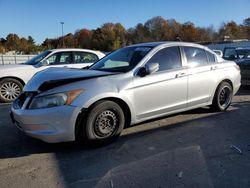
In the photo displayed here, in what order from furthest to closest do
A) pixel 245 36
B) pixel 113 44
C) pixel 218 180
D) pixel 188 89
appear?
1. pixel 245 36
2. pixel 113 44
3. pixel 188 89
4. pixel 218 180

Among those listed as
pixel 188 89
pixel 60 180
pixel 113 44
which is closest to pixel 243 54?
pixel 188 89

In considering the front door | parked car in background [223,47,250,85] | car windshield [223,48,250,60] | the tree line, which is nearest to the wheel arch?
the front door

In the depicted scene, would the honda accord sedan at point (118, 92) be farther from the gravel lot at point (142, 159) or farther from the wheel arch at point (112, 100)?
the gravel lot at point (142, 159)

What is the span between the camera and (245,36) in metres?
78.4

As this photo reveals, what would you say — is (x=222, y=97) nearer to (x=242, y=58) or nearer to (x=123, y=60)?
(x=123, y=60)

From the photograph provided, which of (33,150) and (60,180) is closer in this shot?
(60,180)

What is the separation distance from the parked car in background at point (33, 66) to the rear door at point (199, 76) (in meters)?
4.24

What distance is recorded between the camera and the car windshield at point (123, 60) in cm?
471

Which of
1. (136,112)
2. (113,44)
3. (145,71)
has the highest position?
(113,44)

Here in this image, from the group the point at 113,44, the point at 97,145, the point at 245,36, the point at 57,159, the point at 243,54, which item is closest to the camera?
→ the point at 57,159

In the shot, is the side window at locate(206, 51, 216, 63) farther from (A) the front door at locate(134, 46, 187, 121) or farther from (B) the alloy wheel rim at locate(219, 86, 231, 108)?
(A) the front door at locate(134, 46, 187, 121)

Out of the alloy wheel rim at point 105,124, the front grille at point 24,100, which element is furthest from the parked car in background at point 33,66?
the alloy wheel rim at point 105,124

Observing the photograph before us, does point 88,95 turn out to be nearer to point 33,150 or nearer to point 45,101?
point 45,101

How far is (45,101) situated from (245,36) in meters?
84.3
